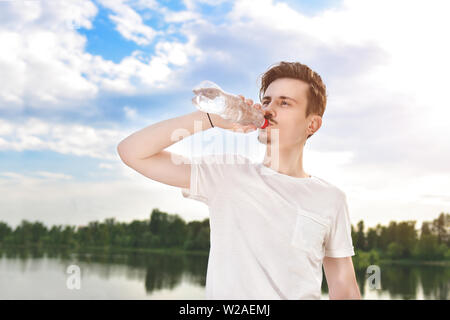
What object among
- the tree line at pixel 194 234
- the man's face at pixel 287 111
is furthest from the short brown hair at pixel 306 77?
the tree line at pixel 194 234

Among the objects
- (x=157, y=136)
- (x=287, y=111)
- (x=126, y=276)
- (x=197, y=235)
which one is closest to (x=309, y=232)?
(x=287, y=111)

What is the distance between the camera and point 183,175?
4.61 ft

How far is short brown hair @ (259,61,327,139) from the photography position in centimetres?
171

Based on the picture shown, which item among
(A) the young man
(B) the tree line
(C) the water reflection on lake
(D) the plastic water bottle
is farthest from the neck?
(C) the water reflection on lake

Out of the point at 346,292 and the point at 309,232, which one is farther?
the point at 346,292

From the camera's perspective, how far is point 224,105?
149 cm

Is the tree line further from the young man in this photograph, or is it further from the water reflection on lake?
the young man

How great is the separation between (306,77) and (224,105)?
0.42m

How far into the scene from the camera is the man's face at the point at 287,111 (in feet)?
5.16

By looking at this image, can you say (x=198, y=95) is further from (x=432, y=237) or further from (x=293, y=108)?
(x=432, y=237)

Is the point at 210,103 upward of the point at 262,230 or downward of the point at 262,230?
upward

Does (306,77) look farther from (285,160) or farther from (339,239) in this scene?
(339,239)
